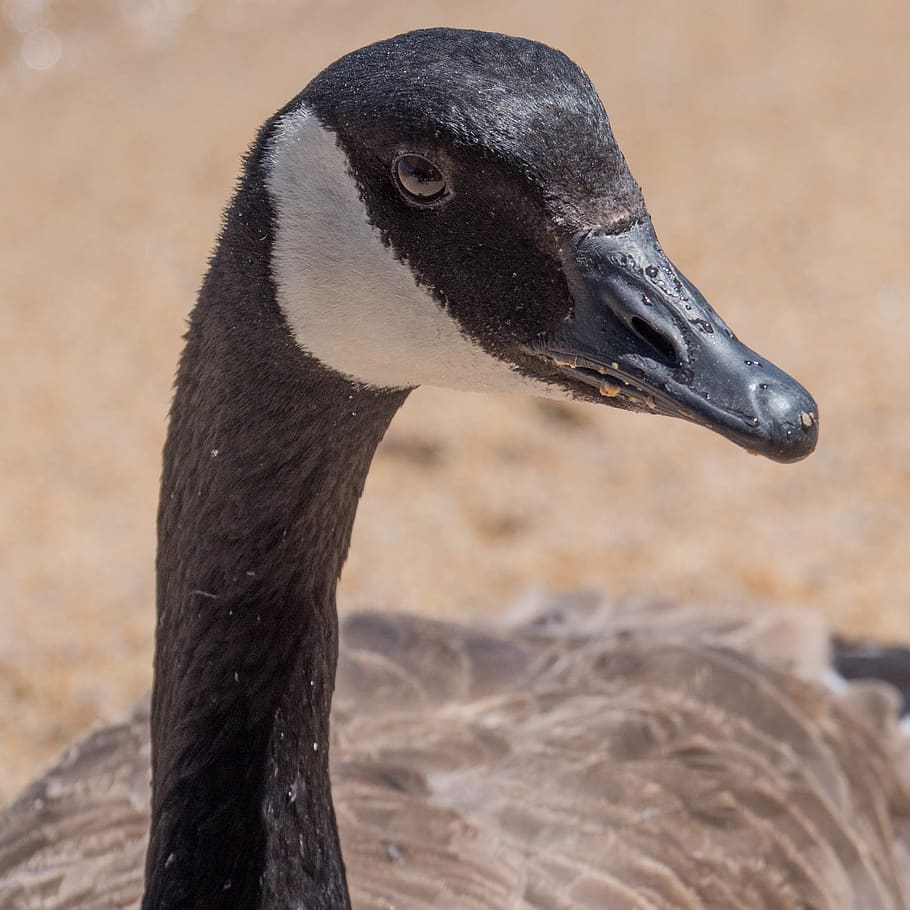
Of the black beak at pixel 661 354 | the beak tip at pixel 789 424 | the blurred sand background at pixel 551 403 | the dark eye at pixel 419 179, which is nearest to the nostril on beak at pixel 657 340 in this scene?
the black beak at pixel 661 354

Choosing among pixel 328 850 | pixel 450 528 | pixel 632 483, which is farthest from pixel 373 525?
pixel 328 850

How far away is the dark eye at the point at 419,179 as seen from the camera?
2121 mm

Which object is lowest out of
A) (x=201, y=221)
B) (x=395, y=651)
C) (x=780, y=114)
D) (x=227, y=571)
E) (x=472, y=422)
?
(x=227, y=571)

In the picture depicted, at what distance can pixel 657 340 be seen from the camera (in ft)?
6.84

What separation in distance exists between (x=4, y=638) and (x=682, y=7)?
709 cm

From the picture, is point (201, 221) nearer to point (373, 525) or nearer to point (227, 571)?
point (373, 525)

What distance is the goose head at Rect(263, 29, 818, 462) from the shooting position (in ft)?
6.79

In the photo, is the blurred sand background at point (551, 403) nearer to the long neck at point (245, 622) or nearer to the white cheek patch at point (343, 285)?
the long neck at point (245, 622)

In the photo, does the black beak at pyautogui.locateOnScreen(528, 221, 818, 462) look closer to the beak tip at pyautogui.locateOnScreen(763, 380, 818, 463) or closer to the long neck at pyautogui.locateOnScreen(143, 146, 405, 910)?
the beak tip at pyautogui.locateOnScreen(763, 380, 818, 463)

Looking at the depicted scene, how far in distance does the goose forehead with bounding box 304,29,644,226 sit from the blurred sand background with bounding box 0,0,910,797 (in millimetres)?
3346

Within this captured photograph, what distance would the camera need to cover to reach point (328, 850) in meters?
2.61

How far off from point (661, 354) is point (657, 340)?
23 mm

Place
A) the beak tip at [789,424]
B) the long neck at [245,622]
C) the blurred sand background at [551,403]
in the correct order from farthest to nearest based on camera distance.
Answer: the blurred sand background at [551,403] < the long neck at [245,622] < the beak tip at [789,424]

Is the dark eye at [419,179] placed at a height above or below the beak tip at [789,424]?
above
